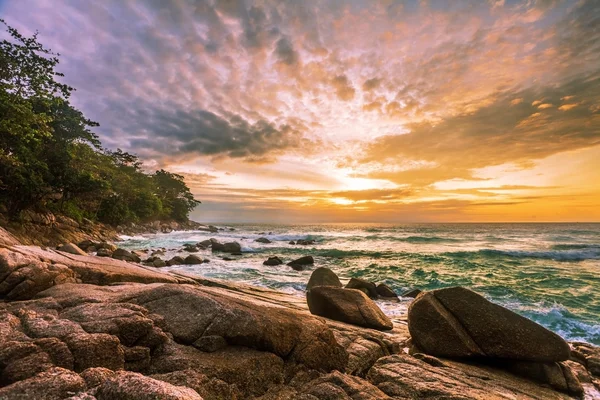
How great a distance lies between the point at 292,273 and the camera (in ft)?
71.4

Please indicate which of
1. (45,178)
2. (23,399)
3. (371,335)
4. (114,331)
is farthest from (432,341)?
(45,178)

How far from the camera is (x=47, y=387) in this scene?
2609 millimetres

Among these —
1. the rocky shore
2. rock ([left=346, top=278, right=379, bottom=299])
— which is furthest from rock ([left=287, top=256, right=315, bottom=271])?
the rocky shore

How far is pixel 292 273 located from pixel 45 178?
24.3 meters

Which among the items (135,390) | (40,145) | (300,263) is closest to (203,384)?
(135,390)

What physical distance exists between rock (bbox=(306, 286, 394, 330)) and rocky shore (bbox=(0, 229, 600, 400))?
1154 mm

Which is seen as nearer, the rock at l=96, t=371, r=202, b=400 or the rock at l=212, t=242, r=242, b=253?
the rock at l=96, t=371, r=202, b=400

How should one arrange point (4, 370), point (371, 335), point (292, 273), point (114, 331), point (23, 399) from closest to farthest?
point (23, 399) → point (4, 370) → point (114, 331) → point (371, 335) → point (292, 273)

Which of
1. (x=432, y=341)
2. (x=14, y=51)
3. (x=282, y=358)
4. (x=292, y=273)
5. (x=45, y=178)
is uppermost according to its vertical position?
(x=14, y=51)

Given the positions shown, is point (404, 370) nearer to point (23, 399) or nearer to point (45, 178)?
point (23, 399)

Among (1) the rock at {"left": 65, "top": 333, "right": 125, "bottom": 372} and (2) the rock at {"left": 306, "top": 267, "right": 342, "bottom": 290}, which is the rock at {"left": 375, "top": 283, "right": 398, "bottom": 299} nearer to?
(2) the rock at {"left": 306, "top": 267, "right": 342, "bottom": 290}

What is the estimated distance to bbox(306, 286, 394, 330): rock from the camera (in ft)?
28.1

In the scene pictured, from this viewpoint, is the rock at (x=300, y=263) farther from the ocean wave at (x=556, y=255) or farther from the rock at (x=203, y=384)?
→ the ocean wave at (x=556, y=255)

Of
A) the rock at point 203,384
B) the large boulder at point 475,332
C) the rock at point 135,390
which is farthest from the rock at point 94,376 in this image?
the large boulder at point 475,332
